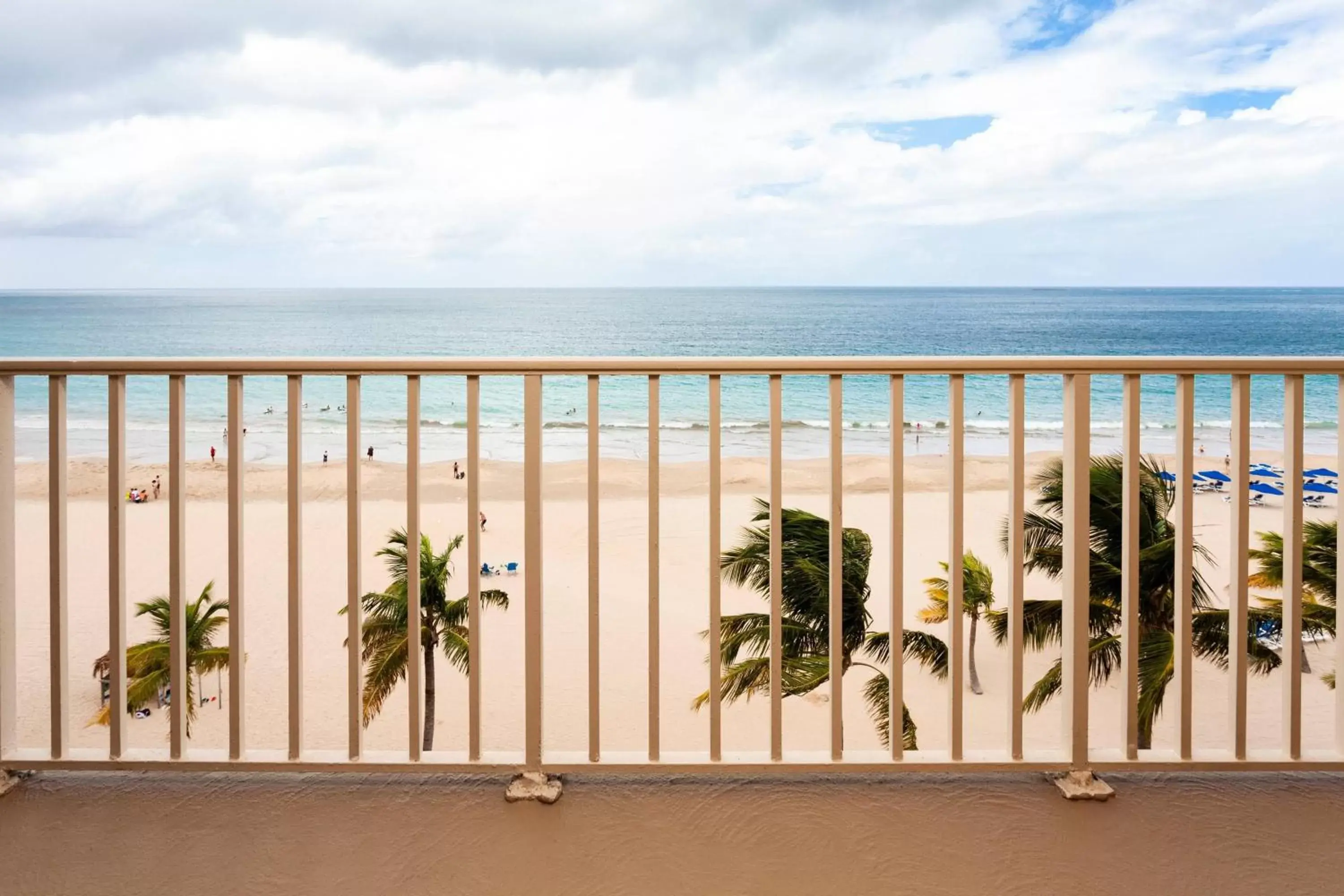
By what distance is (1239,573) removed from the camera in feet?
5.08

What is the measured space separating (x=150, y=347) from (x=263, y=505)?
61.7 ft

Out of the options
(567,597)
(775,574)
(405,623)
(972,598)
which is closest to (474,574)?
(775,574)

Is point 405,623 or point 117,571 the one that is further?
point 405,623

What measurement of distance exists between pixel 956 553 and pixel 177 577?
4.74 feet

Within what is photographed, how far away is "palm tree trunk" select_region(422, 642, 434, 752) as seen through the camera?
630 cm

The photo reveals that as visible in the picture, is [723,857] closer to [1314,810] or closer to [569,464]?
[1314,810]

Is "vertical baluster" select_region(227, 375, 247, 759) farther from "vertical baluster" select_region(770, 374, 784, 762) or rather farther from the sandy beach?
the sandy beach

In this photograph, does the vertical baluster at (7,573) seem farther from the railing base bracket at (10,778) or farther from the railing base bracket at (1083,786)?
the railing base bracket at (1083,786)

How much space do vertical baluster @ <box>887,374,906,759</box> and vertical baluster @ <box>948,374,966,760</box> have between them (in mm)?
87

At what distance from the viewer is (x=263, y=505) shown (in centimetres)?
1185

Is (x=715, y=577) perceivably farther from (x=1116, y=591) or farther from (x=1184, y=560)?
(x=1116, y=591)

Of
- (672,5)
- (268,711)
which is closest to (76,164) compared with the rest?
(672,5)

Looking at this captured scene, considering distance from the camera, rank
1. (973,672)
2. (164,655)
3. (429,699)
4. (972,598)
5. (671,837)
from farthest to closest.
Result: (973,672), (429,699), (972,598), (164,655), (671,837)

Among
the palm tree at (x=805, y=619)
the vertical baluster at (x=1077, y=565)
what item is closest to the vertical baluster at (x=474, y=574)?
the vertical baluster at (x=1077, y=565)
